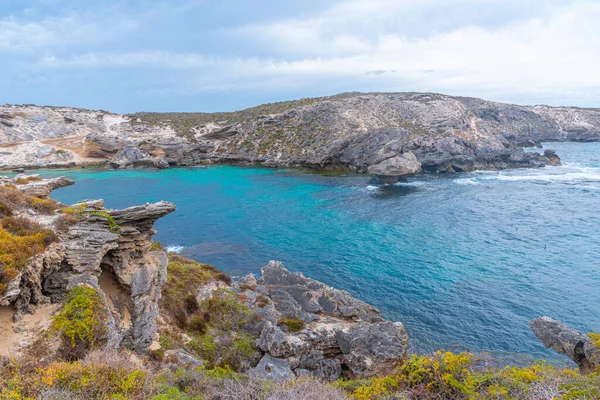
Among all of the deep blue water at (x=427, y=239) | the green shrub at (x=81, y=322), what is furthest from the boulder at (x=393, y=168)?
the green shrub at (x=81, y=322)

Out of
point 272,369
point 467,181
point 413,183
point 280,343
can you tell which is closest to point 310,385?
point 272,369

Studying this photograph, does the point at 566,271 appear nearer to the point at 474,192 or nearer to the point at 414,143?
the point at 474,192

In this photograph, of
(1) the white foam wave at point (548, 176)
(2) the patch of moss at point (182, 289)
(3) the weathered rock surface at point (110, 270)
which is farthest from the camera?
(1) the white foam wave at point (548, 176)

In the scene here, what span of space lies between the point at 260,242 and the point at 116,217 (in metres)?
24.6

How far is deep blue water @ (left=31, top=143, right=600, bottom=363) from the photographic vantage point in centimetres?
2681

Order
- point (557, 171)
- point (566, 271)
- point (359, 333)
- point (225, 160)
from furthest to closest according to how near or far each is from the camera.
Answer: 1. point (225, 160)
2. point (557, 171)
3. point (566, 271)
4. point (359, 333)

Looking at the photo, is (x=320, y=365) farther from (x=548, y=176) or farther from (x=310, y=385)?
(x=548, y=176)

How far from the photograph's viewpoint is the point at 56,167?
92.1 meters

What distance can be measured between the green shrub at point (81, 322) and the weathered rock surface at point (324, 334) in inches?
340

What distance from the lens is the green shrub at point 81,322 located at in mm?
12874

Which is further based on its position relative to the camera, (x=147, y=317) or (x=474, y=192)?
(x=474, y=192)

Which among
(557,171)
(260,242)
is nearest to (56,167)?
(260,242)

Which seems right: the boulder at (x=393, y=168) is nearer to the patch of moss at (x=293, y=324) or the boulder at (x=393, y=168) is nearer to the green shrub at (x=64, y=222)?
the patch of moss at (x=293, y=324)

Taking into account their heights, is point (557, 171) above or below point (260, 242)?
above
